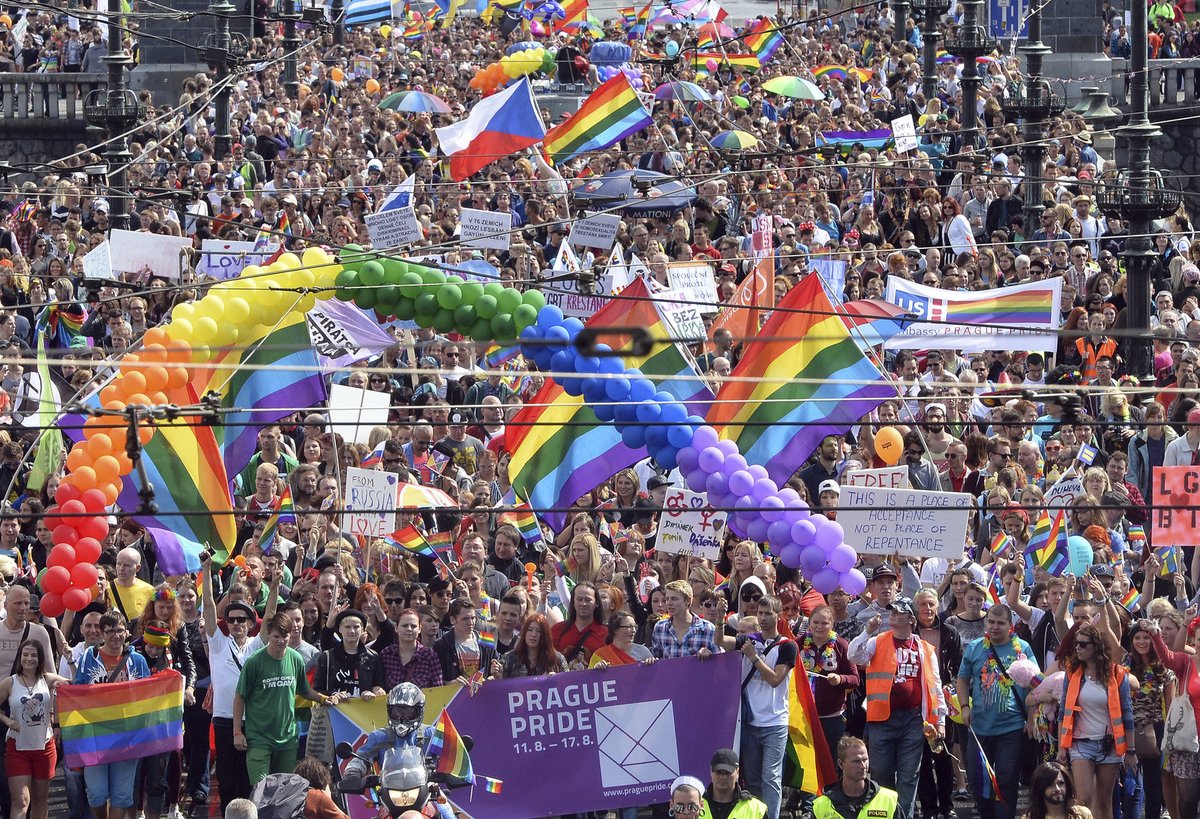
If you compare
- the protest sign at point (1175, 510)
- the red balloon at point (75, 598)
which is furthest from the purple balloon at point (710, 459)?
the red balloon at point (75, 598)

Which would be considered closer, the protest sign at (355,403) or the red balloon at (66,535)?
the red balloon at (66,535)

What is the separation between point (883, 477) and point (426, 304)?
3474 millimetres

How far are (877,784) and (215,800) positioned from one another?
4.14 meters

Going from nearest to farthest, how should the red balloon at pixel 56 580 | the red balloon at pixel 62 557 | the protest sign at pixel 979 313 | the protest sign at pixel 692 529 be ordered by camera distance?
the red balloon at pixel 56 580 → the red balloon at pixel 62 557 → the protest sign at pixel 692 529 → the protest sign at pixel 979 313

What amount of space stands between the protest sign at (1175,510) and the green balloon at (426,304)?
203 inches

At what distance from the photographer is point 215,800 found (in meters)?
14.7

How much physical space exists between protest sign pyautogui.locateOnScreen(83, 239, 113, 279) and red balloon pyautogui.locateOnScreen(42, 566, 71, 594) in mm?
6684

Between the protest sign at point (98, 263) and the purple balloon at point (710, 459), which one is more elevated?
the protest sign at point (98, 263)

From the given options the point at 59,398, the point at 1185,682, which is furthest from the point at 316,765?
the point at 59,398

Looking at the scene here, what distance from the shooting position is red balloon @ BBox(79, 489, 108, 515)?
589 inches

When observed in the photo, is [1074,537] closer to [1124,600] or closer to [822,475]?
[1124,600]

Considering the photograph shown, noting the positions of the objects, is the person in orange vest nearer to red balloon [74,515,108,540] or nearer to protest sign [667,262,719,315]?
red balloon [74,515,108,540]

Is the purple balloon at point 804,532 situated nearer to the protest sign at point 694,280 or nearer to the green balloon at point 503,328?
the green balloon at point 503,328

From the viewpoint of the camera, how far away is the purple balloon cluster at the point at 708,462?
556 inches
